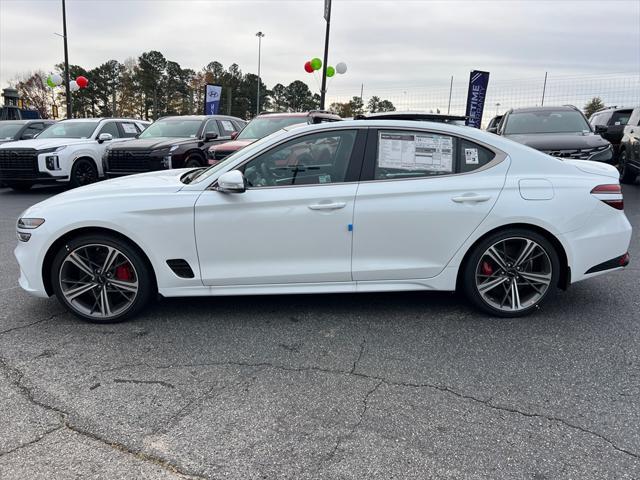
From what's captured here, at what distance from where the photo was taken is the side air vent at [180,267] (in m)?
3.90

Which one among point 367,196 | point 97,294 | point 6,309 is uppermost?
point 367,196

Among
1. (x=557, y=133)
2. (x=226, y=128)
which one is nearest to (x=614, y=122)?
(x=557, y=133)

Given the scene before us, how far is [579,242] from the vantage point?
399 centimetres

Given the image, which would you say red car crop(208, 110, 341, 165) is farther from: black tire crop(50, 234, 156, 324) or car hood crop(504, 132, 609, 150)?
black tire crop(50, 234, 156, 324)

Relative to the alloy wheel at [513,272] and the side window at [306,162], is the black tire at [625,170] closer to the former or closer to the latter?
the alloy wheel at [513,272]

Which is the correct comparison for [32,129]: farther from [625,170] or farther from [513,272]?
[625,170]

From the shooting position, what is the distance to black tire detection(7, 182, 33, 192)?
11852 mm

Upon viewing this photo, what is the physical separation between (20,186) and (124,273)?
10169 mm

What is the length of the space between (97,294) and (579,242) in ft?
12.6

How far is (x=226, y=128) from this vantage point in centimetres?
1284

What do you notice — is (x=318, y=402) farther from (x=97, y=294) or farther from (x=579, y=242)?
(x=579, y=242)

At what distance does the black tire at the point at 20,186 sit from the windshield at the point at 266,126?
546 cm

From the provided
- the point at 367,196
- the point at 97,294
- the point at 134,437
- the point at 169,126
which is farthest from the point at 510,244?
the point at 169,126

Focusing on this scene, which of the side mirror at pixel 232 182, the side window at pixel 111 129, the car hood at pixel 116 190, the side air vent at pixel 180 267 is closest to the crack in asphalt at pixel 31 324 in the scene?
the car hood at pixel 116 190
